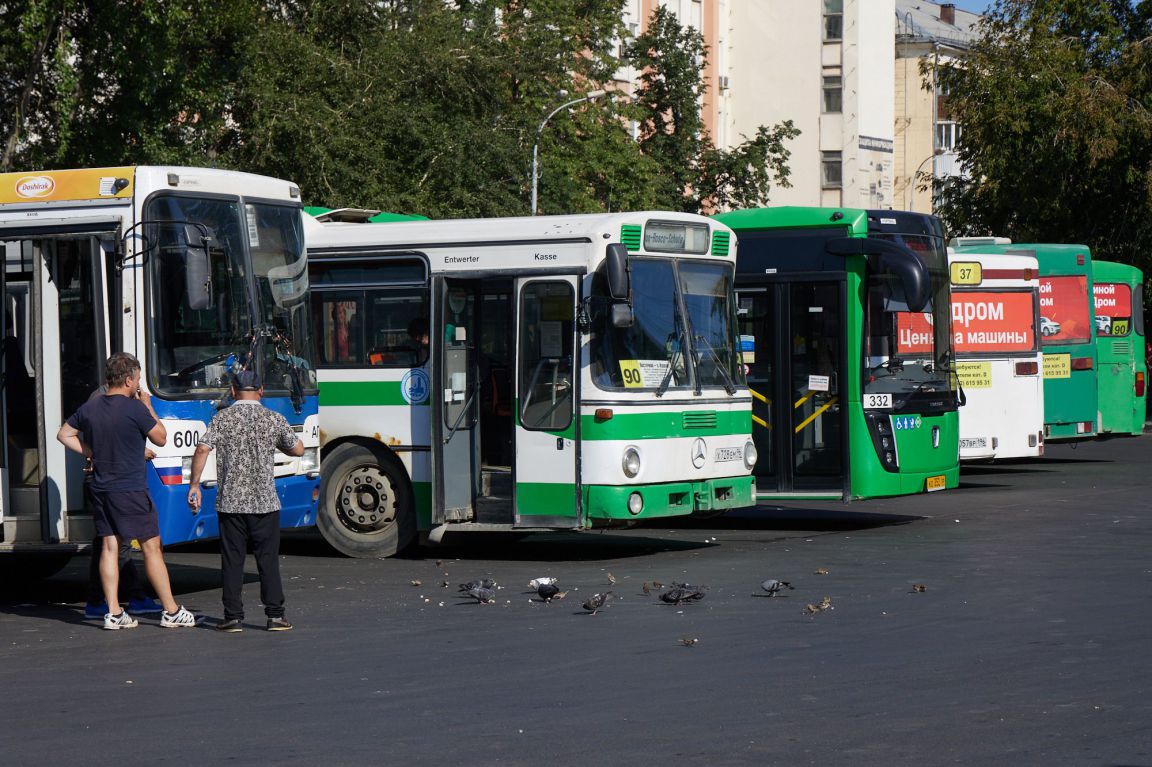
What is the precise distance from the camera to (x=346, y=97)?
37344mm

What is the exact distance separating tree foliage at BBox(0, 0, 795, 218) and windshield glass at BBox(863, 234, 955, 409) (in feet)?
38.5

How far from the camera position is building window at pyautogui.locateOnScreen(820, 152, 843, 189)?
83.3 m

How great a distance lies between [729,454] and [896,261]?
122 inches

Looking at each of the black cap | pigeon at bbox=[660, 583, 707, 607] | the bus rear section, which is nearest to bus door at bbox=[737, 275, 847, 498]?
the bus rear section

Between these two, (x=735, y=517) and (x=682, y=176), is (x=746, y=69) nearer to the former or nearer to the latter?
(x=682, y=176)

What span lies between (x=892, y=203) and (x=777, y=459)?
74.3 m

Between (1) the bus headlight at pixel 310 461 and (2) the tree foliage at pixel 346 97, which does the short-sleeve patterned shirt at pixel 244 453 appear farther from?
(2) the tree foliage at pixel 346 97

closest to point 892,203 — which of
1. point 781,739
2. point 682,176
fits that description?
point 682,176

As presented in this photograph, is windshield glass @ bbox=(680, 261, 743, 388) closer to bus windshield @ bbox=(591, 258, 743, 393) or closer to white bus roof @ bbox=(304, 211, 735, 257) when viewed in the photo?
bus windshield @ bbox=(591, 258, 743, 393)

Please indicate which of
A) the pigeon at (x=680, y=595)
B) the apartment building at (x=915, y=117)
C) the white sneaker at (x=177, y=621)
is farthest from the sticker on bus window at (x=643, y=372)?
the apartment building at (x=915, y=117)

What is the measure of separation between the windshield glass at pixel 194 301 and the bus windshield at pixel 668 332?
315cm

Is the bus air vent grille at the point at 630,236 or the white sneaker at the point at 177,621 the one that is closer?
the white sneaker at the point at 177,621

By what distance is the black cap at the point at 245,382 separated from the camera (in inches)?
474

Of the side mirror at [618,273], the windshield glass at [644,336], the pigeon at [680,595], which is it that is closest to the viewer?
the pigeon at [680,595]
